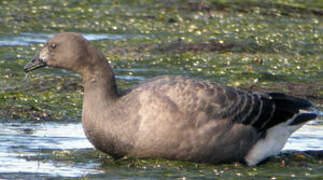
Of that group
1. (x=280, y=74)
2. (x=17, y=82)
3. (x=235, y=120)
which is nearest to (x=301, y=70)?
(x=280, y=74)

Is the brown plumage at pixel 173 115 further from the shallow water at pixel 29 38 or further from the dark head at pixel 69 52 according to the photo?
the shallow water at pixel 29 38

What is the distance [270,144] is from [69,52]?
235 cm

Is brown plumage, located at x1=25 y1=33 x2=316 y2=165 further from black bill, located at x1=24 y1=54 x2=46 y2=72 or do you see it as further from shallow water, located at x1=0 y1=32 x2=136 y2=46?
shallow water, located at x1=0 y1=32 x2=136 y2=46

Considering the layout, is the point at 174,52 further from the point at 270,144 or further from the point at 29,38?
the point at 270,144

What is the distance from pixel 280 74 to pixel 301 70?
61 centimetres

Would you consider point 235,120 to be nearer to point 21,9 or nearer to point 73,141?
point 73,141

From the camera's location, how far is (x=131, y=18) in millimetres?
18859

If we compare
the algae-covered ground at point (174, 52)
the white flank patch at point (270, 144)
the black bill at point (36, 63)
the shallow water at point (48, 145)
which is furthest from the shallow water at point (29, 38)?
the white flank patch at point (270, 144)

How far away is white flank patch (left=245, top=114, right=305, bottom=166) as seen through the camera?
30.3ft

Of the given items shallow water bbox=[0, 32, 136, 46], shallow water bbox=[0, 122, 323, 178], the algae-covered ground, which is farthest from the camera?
shallow water bbox=[0, 32, 136, 46]

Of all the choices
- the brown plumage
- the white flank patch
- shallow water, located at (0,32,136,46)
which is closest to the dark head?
the brown plumage

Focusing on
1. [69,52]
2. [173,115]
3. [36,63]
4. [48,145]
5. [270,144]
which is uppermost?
[69,52]

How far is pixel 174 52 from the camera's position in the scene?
15.8m

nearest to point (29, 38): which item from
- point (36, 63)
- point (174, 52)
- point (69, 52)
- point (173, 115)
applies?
point (174, 52)
